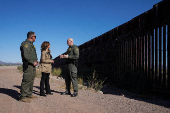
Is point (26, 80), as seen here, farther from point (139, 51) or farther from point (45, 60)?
point (139, 51)

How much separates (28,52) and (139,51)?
388 cm

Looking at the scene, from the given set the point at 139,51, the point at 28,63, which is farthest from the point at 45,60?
the point at 139,51

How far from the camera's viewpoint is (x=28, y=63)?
3.59m

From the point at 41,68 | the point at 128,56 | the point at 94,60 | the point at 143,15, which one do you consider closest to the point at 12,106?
the point at 41,68

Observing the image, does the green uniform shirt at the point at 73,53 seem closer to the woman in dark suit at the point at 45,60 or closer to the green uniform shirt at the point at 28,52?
the woman in dark suit at the point at 45,60

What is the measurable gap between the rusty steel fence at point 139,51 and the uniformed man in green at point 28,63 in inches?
143

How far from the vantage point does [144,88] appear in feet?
Answer: 16.3

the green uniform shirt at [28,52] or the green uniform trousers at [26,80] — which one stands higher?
the green uniform shirt at [28,52]

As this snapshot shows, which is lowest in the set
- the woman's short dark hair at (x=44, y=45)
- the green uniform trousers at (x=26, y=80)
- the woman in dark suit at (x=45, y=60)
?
the green uniform trousers at (x=26, y=80)

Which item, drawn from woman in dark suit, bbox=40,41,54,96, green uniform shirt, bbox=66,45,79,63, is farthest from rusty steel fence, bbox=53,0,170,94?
woman in dark suit, bbox=40,41,54,96

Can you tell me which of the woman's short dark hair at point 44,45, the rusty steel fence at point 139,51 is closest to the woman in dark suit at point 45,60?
the woman's short dark hair at point 44,45

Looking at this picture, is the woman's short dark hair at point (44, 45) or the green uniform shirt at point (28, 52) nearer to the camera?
the green uniform shirt at point (28, 52)

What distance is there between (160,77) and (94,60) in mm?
5244

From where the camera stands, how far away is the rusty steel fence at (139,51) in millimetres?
4456
